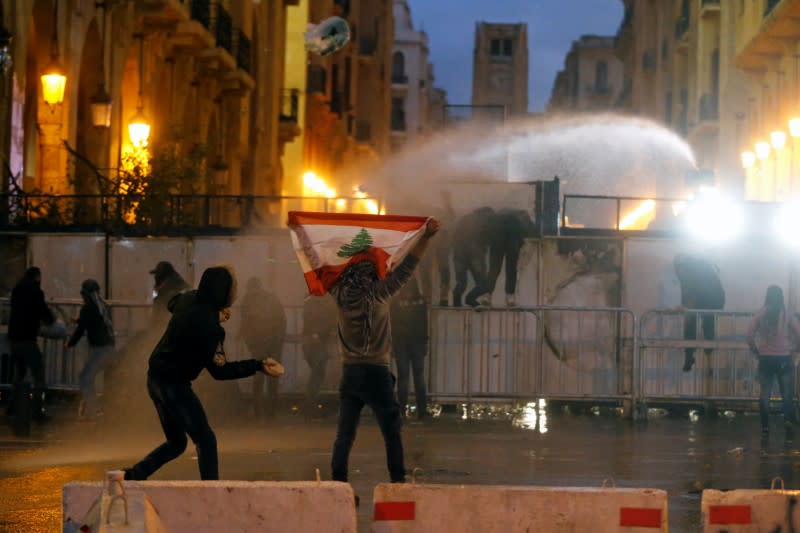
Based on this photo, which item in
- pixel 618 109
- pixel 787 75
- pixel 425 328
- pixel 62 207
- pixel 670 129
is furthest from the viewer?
pixel 618 109

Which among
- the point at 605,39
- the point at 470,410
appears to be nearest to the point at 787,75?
the point at 470,410

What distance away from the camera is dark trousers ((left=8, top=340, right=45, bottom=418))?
1864 cm

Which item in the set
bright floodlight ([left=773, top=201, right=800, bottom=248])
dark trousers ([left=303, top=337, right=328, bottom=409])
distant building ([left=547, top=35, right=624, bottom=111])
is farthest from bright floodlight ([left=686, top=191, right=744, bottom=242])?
distant building ([left=547, top=35, right=624, bottom=111])

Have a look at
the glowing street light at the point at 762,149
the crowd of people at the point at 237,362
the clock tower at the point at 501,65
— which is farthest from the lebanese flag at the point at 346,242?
the clock tower at the point at 501,65

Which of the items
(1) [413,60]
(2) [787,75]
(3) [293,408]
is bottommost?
(3) [293,408]

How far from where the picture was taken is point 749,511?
9.04 m

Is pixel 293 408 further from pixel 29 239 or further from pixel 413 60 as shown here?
pixel 413 60

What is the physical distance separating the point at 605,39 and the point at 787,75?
8895 centimetres

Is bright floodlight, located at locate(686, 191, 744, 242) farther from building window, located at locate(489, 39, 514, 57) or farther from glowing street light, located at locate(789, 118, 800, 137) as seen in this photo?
building window, located at locate(489, 39, 514, 57)

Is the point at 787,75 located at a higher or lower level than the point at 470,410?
Answer: higher

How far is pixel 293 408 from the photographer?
20.5 meters

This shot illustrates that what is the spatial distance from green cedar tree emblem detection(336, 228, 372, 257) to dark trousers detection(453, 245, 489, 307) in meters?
9.26

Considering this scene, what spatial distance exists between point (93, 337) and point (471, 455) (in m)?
5.14

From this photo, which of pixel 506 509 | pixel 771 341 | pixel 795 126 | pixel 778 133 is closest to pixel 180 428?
pixel 506 509
